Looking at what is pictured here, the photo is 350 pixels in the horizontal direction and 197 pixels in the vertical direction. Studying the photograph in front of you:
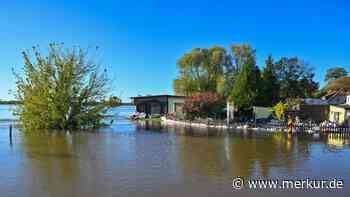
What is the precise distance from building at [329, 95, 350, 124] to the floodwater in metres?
12.9

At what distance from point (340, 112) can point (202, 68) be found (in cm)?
2201

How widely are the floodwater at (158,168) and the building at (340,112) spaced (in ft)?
42.4

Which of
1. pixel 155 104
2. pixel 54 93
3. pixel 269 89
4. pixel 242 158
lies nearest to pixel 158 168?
pixel 242 158

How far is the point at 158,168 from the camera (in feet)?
42.3

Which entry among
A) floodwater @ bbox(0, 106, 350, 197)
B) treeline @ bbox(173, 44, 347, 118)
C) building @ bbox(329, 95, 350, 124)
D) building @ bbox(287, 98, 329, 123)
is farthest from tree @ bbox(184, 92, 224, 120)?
floodwater @ bbox(0, 106, 350, 197)

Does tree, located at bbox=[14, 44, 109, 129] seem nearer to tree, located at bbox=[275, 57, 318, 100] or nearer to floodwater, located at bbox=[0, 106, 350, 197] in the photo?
floodwater, located at bbox=[0, 106, 350, 197]

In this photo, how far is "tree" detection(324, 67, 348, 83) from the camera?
6681cm

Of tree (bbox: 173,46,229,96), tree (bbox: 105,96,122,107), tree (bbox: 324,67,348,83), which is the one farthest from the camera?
tree (bbox: 324,67,348,83)

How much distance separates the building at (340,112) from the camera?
3053 cm

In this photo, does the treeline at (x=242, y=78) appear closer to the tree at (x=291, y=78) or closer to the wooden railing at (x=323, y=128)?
the tree at (x=291, y=78)

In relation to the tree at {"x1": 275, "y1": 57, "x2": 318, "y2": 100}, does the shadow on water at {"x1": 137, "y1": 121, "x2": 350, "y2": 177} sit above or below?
below

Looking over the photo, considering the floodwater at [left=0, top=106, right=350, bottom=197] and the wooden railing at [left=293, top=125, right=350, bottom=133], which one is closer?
the floodwater at [left=0, top=106, right=350, bottom=197]

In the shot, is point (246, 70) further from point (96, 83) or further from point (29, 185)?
point (29, 185)

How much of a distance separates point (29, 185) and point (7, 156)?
6233 mm
